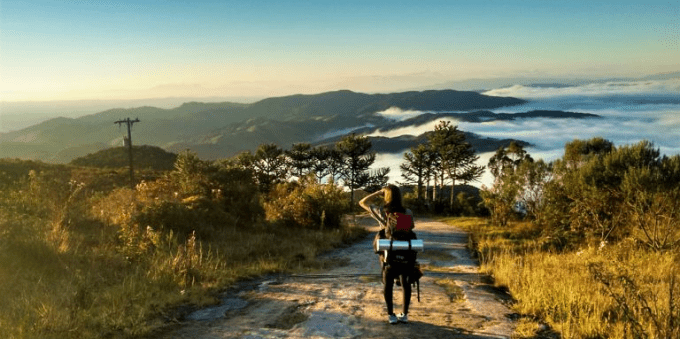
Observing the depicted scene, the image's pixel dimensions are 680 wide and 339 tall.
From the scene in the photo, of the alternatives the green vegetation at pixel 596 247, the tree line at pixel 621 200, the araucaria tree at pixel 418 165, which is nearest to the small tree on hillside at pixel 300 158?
the araucaria tree at pixel 418 165

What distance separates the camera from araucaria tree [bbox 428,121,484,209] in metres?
59.9

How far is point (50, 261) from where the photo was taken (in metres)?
7.56

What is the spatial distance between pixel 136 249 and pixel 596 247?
44.2 ft

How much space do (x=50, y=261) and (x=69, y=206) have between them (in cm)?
482

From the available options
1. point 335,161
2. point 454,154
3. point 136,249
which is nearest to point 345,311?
point 136,249

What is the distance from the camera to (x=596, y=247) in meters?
13.4

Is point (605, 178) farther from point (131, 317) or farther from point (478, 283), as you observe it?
point (131, 317)

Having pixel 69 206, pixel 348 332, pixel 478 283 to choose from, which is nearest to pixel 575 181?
pixel 478 283

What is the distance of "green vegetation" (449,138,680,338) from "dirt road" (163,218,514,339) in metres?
0.55

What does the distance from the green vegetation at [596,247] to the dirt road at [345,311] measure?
55 centimetres

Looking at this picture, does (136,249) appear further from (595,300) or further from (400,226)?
(595,300)

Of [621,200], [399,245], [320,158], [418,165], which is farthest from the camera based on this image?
[320,158]

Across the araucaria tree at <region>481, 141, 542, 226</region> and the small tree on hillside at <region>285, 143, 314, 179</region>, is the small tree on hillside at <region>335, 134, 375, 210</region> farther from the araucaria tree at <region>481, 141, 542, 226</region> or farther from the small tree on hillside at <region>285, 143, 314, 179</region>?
the araucaria tree at <region>481, 141, 542, 226</region>

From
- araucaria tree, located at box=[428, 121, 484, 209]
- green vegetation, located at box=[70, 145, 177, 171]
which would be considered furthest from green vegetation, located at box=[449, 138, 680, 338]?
green vegetation, located at box=[70, 145, 177, 171]
